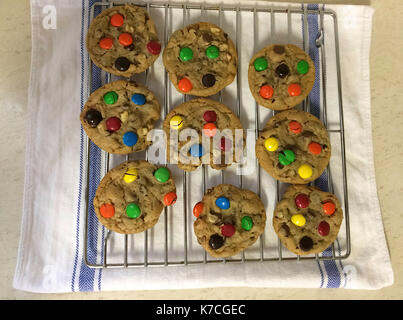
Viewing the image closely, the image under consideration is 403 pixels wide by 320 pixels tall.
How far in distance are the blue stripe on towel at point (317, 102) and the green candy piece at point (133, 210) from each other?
0.71 m

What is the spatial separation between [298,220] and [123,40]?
0.92m

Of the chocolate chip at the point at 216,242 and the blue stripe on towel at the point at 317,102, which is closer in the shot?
the chocolate chip at the point at 216,242

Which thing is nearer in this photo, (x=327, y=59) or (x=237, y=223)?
(x=237, y=223)

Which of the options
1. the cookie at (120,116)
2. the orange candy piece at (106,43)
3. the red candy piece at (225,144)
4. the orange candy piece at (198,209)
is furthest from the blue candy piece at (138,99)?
the orange candy piece at (198,209)

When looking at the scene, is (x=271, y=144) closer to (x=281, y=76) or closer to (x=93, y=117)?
(x=281, y=76)

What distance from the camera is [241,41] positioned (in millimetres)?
1418

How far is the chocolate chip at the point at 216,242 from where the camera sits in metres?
1.22

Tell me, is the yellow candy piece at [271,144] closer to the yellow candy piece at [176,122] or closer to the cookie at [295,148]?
the cookie at [295,148]

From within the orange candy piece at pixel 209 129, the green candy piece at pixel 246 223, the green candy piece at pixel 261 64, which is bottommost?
the green candy piece at pixel 246 223

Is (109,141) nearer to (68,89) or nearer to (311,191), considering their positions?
(68,89)

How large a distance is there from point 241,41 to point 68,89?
724mm

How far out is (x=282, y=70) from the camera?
1.30 metres
